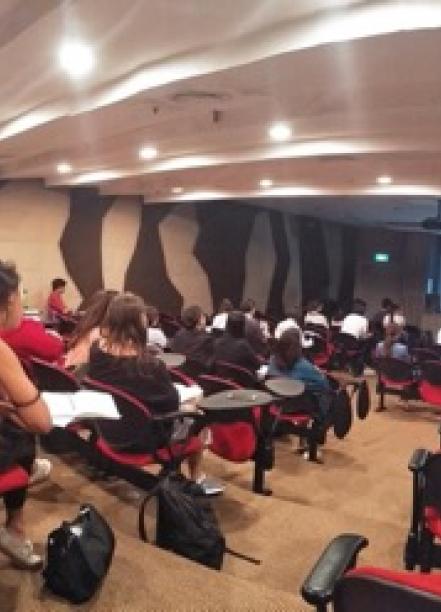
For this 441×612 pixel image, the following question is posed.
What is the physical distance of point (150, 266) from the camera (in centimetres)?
1271

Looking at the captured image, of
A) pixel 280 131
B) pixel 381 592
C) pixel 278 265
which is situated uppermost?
pixel 280 131

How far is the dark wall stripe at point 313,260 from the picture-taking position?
1670 cm

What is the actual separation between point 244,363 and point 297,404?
66cm

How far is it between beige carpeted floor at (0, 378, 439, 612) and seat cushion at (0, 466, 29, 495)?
37 centimetres

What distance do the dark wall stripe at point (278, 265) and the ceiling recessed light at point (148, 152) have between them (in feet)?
26.2

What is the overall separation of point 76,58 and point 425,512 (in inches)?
131

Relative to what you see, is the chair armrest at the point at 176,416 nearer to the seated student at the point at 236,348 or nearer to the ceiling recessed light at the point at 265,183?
the seated student at the point at 236,348

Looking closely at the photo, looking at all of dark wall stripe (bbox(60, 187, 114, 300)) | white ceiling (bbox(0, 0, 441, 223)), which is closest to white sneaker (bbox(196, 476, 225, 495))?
white ceiling (bbox(0, 0, 441, 223))

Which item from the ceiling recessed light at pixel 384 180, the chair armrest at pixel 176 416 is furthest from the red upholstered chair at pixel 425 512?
the ceiling recessed light at pixel 384 180

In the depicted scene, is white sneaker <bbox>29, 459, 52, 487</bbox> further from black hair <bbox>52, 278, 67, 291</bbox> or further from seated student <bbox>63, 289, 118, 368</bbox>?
black hair <bbox>52, 278, 67, 291</bbox>

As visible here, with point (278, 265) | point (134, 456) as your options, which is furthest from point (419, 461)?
point (278, 265)

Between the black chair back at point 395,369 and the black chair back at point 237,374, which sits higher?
the black chair back at point 237,374

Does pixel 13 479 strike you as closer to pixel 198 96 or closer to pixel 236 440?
pixel 236 440

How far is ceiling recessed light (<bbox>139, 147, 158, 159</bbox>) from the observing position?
23.9ft
